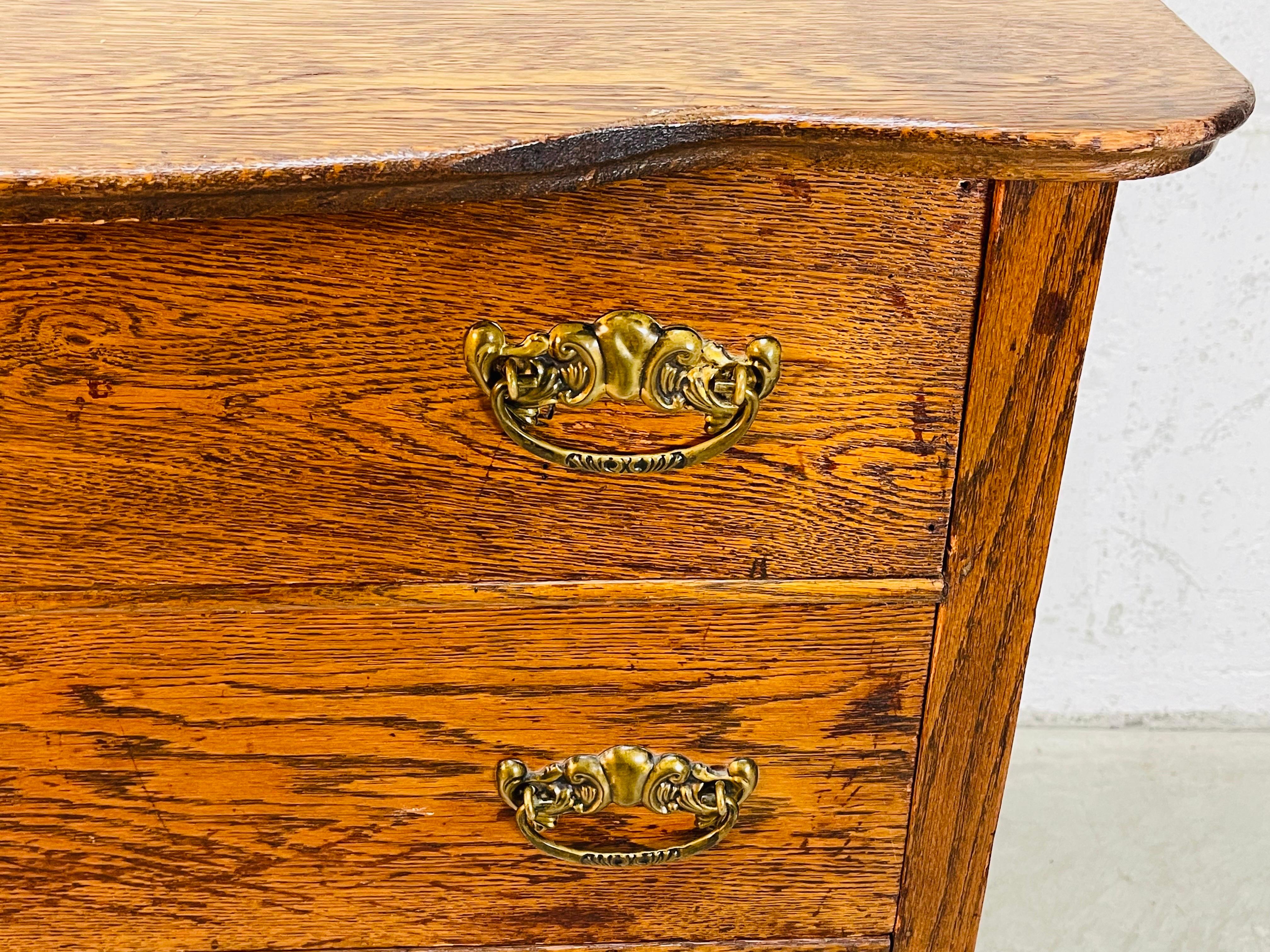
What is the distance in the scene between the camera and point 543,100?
18.2 inches

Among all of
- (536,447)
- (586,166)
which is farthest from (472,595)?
(586,166)

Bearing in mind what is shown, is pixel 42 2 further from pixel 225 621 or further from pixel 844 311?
pixel 844 311

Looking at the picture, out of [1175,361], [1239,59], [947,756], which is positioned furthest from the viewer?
[1175,361]

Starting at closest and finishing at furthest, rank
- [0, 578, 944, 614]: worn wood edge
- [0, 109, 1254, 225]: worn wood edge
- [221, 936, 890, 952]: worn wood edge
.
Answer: [0, 109, 1254, 225]: worn wood edge
[0, 578, 944, 614]: worn wood edge
[221, 936, 890, 952]: worn wood edge

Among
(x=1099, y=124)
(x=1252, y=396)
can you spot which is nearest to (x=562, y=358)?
(x=1099, y=124)

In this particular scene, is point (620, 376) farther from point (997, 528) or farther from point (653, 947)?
point (653, 947)

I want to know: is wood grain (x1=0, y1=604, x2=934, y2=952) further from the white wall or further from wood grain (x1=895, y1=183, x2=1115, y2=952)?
the white wall

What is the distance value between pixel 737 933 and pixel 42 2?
23.3 inches

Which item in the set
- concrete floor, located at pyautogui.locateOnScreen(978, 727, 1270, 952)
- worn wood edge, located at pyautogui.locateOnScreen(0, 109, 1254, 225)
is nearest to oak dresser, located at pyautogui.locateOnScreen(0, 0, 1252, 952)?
worn wood edge, located at pyautogui.locateOnScreen(0, 109, 1254, 225)

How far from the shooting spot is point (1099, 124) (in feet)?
1.42

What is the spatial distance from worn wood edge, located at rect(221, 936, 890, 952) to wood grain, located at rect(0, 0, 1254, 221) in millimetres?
435

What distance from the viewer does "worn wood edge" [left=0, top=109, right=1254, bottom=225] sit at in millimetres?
408

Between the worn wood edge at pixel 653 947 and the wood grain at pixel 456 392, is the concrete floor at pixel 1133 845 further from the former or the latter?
the wood grain at pixel 456 392

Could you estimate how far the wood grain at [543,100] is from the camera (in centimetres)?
42
